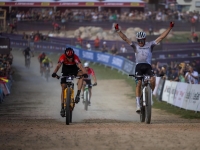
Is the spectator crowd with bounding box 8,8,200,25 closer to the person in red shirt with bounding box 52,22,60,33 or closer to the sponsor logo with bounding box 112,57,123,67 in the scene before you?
the person in red shirt with bounding box 52,22,60,33

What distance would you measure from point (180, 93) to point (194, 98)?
176 cm

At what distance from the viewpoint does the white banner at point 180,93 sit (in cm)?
2247

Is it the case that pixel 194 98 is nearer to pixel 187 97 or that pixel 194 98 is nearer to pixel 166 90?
pixel 187 97

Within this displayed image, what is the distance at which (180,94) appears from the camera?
2323 centimetres

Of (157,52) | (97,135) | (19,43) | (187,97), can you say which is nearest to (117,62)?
(157,52)

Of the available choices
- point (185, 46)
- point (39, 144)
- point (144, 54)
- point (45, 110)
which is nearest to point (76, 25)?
point (185, 46)

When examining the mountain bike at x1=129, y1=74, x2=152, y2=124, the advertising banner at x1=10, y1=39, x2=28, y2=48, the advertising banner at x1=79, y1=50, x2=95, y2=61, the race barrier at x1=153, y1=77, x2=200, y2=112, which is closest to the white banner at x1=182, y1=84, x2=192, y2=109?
the race barrier at x1=153, y1=77, x2=200, y2=112

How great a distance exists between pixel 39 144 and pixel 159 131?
277 cm

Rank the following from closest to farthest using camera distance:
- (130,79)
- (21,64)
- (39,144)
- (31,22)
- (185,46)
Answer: (39,144) < (130,79) < (185,46) < (21,64) < (31,22)

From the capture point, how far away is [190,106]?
2188 cm

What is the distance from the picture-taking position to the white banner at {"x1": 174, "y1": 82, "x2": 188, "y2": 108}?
73.7ft

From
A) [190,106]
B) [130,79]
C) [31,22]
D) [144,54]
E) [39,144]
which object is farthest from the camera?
[31,22]

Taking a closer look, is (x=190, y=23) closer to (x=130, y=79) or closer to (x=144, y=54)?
(x=130, y=79)

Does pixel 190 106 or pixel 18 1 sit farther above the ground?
pixel 18 1
